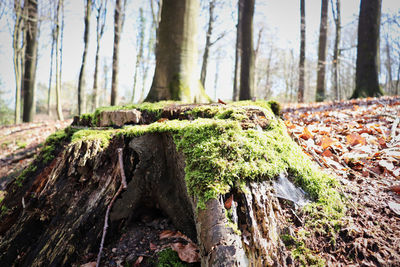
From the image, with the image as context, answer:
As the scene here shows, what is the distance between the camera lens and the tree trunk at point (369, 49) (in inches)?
304

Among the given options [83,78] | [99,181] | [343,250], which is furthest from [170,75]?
[83,78]

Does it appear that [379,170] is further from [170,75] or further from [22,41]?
[22,41]

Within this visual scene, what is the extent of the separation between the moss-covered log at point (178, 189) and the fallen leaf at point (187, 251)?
0.10 meters

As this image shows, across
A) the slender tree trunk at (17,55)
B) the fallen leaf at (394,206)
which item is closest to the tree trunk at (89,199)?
the fallen leaf at (394,206)

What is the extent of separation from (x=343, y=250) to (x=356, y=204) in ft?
1.55

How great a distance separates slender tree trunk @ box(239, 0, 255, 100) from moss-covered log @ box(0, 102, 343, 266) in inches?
278

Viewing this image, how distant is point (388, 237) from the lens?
1.25 m

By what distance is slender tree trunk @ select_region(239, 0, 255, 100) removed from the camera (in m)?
8.89

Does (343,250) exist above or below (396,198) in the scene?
below

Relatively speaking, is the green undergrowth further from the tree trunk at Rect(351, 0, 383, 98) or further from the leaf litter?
the tree trunk at Rect(351, 0, 383, 98)

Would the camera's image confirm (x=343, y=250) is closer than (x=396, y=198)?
Yes

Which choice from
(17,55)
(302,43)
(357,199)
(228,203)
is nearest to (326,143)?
(357,199)

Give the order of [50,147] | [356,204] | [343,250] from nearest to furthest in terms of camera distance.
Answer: [343,250]
[356,204]
[50,147]

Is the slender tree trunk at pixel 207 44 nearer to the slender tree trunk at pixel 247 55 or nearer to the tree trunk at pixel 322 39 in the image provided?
the slender tree trunk at pixel 247 55
